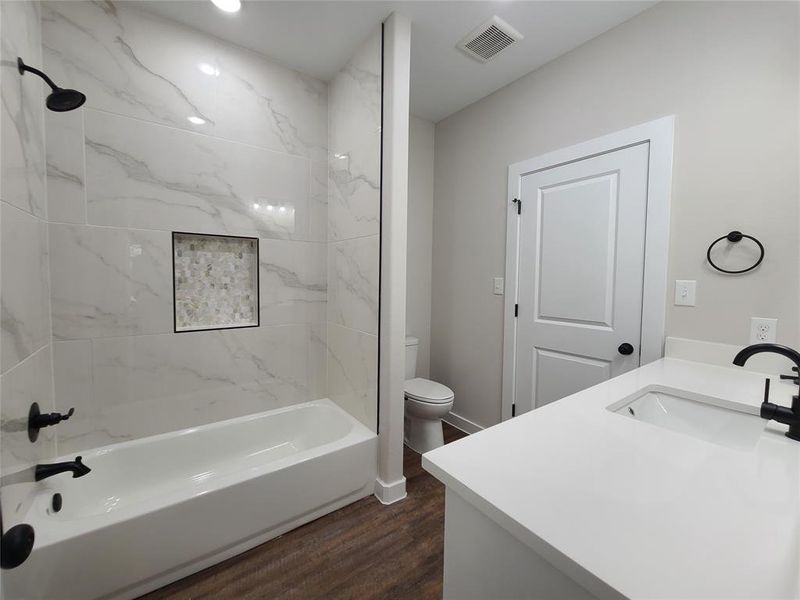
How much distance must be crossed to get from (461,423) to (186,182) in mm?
2547

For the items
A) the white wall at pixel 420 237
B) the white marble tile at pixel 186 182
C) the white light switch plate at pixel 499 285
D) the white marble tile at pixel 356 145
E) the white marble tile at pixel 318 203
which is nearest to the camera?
the white marble tile at pixel 186 182

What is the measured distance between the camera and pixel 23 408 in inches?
45.9

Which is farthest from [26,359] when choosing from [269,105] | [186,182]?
[269,105]

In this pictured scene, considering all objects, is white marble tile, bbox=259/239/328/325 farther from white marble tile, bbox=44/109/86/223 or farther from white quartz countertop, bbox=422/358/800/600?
white quartz countertop, bbox=422/358/800/600

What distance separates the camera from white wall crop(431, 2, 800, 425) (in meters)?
A: 1.30

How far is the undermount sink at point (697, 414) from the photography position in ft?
3.38

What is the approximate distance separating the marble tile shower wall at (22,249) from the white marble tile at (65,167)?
4cm

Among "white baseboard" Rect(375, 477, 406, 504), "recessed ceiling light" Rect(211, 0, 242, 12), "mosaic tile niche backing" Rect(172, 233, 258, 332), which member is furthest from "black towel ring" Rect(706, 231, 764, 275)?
"recessed ceiling light" Rect(211, 0, 242, 12)

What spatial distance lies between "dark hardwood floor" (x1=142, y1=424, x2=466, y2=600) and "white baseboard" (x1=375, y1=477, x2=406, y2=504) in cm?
4

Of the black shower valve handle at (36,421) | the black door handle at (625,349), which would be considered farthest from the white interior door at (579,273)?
the black shower valve handle at (36,421)

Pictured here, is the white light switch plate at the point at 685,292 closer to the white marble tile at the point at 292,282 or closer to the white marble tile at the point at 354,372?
the white marble tile at the point at 354,372

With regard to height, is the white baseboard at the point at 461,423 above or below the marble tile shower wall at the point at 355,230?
below

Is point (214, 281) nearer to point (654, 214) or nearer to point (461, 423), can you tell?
point (461, 423)

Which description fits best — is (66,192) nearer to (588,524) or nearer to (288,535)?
(288,535)
